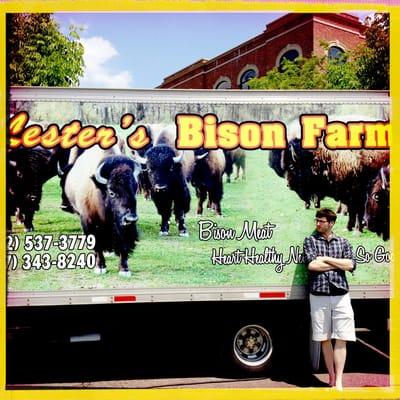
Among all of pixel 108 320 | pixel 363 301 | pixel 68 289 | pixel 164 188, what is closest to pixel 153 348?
pixel 108 320

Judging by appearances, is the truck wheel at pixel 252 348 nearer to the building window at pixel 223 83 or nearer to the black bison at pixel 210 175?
the black bison at pixel 210 175

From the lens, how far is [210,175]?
561 cm

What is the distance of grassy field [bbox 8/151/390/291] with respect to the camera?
17.9ft

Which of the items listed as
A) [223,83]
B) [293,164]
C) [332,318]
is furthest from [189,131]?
[223,83]

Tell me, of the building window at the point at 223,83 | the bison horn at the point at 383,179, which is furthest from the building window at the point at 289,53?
the bison horn at the point at 383,179

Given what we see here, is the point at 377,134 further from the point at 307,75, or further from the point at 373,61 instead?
the point at 307,75

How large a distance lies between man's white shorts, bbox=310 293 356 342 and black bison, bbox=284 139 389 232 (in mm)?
850

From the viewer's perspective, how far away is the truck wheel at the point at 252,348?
233 inches

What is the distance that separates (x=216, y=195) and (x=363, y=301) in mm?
2175

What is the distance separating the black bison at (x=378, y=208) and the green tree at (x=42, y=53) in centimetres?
405

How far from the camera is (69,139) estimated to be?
17.7ft

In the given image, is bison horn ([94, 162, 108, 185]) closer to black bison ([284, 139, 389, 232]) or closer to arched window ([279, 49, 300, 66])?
black bison ([284, 139, 389, 232])

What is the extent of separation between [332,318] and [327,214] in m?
1.13

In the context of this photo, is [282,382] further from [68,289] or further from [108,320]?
[68,289]
